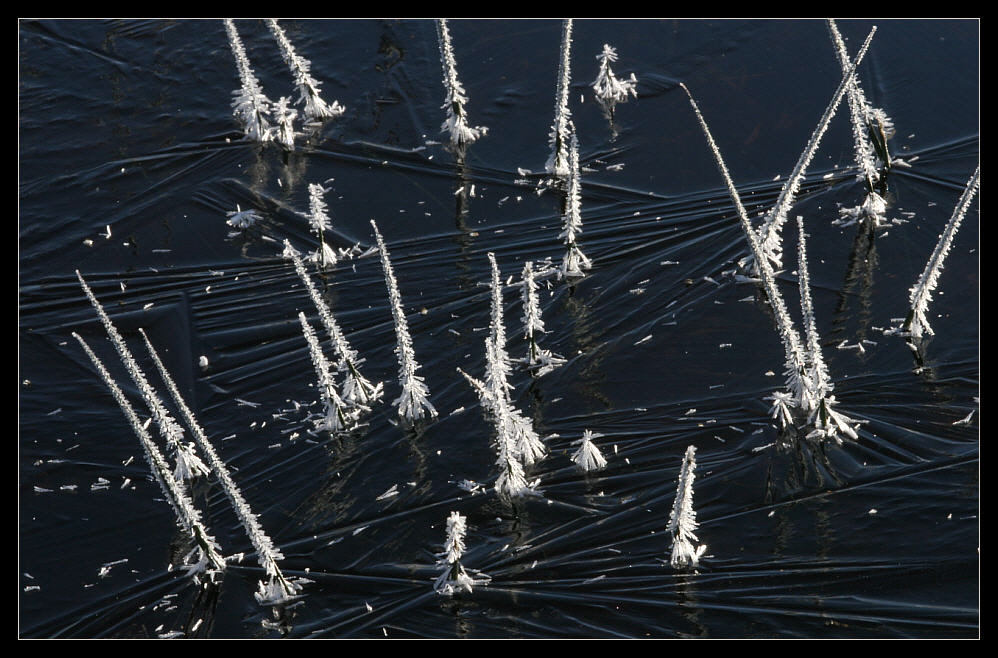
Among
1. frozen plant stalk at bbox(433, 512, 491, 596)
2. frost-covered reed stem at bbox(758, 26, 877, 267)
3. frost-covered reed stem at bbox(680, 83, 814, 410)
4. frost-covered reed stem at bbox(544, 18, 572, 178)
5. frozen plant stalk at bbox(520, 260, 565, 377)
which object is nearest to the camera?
frozen plant stalk at bbox(433, 512, 491, 596)

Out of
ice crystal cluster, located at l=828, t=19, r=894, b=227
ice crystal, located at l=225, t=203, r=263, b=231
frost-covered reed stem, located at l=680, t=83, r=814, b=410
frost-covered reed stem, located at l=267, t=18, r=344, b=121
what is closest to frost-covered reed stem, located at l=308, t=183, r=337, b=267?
ice crystal, located at l=225, t=203, r=263, b=231

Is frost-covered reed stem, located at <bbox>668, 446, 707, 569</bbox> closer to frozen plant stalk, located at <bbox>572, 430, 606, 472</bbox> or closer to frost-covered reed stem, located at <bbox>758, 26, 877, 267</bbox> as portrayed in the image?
frozen plant stalk, located at <bbox>572, 430, 606, 472</bbox>

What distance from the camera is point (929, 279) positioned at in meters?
7.54

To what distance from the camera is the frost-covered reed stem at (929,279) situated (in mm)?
7348

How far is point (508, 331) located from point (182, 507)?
2.94m

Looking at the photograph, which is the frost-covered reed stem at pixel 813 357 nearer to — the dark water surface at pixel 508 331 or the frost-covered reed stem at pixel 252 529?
the dark water surface at pixel 508 331

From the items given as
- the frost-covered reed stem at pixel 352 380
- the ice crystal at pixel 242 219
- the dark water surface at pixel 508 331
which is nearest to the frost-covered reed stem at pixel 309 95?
the dark water surface at pixel 508 331

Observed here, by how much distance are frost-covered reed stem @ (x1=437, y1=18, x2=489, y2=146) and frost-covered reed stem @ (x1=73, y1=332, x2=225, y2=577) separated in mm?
4756

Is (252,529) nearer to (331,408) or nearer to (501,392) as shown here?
(331,408)

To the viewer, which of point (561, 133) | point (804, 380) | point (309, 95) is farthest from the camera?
point (309, 95)

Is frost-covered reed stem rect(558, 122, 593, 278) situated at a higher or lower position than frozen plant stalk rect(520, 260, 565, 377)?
higher

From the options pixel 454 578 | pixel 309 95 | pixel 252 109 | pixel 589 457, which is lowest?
pixel 454 578

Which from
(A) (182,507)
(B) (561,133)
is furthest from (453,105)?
(A) (182,507)

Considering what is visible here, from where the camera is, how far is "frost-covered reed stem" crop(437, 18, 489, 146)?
399 inches
